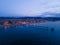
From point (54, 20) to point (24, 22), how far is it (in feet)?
2.73

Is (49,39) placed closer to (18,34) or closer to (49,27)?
(49,27)

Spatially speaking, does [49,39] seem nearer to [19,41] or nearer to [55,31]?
[55,31]

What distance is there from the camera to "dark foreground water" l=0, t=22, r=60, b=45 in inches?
120

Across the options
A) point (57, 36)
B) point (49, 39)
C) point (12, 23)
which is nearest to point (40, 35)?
point (49, 39)

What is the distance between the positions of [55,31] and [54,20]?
0.40 m

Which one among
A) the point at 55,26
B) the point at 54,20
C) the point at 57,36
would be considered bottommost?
the point at 57,36

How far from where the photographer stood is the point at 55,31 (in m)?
3.28

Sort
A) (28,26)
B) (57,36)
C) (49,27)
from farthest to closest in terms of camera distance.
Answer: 1. (28,26)
2. (49,27)
3. (57,36)

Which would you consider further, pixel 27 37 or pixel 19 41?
pixel 27 37

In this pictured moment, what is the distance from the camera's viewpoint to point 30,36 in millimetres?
3359

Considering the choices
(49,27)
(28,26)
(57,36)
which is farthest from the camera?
(28,26)

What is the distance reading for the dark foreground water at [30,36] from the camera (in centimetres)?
304

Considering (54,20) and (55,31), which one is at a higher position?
(54,20)

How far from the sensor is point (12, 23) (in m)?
3.06
